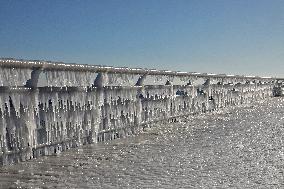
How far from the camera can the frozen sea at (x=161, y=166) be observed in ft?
13.7

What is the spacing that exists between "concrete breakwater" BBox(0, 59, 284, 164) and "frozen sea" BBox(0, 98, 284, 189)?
262 mm

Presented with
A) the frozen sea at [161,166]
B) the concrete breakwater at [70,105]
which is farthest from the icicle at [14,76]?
the frozen sea at [161,166]

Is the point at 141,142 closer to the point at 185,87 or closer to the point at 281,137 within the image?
the point at 281,137

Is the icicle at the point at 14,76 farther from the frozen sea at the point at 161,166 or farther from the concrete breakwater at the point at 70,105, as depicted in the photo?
the frozen sea at the point at 161,166

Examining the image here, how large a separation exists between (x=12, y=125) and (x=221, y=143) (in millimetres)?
3308

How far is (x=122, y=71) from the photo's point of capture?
29.8 feet

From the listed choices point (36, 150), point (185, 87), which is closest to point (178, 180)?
point (36, 150)

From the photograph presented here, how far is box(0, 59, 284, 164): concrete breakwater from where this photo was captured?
18.4 ft

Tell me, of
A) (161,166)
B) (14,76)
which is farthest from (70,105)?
(161,166)

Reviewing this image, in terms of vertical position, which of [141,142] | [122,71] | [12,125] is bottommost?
[141,142]

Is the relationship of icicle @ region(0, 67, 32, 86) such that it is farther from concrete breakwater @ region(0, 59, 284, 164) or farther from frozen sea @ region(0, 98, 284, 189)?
frozen sea @ region(0, 98, 284, 189)

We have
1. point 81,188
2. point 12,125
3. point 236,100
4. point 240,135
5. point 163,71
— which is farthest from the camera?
point 236,100

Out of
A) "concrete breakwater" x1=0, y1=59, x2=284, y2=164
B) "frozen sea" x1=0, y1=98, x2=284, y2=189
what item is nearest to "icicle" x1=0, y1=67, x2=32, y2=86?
"concrete breakwater" x1=0, y1=59, x2=284, y2=164

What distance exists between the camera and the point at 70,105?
7078 mm
